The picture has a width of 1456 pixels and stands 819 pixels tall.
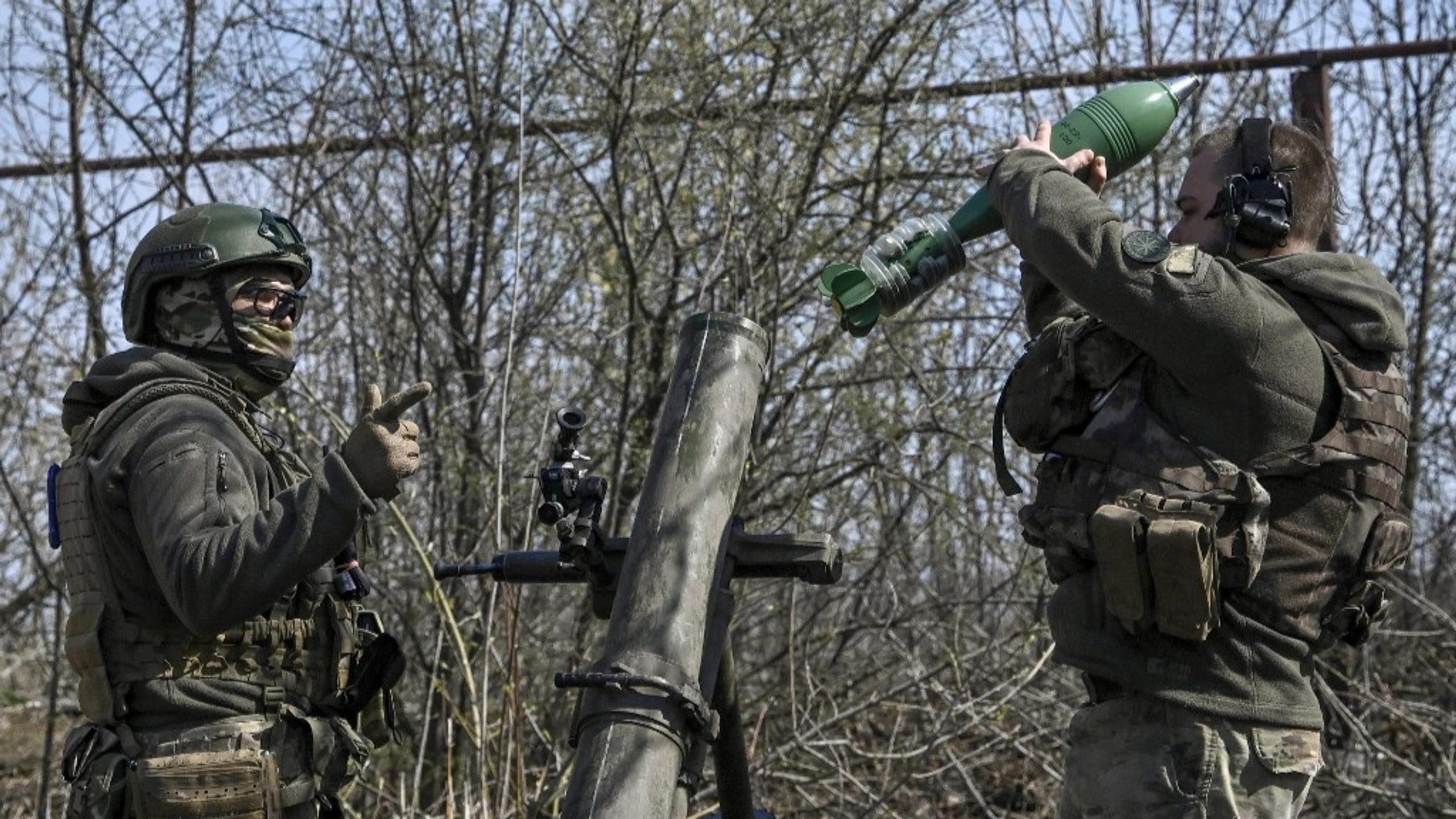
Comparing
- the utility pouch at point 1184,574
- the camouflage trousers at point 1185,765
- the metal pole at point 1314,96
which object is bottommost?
the camouflage trousers at point 1185,765

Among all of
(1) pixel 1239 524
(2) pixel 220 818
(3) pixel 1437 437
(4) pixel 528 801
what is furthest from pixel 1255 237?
(3) pixel 1437 437

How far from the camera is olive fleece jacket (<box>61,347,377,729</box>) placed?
3.25 m

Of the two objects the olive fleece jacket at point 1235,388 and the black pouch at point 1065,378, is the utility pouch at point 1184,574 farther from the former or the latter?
the black pouch at point 1065,378

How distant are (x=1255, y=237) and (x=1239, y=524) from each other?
0.64 meters

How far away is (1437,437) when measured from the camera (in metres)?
8.54

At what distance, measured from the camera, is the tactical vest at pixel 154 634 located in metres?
3.44

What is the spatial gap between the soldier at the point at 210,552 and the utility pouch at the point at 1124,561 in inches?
50.9

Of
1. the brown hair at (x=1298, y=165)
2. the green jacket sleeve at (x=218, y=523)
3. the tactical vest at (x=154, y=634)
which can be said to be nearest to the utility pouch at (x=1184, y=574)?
the brown hair at (x=1298, y=165)

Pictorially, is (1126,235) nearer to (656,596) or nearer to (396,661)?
(656,596)

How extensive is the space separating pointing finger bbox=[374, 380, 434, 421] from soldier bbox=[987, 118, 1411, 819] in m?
1.21

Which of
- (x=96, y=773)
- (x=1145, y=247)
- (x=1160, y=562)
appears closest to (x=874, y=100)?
(x=1145, y=247)

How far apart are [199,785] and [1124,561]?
1.82 metres

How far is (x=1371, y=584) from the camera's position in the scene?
11.3 ft

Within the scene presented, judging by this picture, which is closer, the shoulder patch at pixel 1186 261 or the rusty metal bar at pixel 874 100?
the shoulder patch at pixel 1186 261
